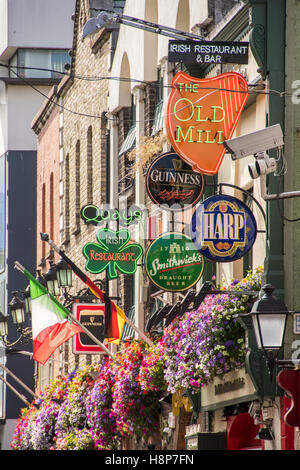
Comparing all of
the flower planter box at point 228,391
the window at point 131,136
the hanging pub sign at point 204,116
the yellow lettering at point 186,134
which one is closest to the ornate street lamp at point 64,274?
the window at point 131,136

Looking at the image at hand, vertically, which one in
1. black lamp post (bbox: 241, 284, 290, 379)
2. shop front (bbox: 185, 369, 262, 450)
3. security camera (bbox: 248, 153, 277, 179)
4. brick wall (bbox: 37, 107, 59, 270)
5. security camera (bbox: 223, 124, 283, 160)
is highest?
brick wall (bbox: 37, 107, 59, 270)

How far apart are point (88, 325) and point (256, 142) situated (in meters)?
11.0

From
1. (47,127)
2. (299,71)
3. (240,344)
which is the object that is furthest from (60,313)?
(47,127)

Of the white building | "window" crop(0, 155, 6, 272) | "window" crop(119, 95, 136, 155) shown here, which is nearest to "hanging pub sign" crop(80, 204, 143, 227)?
"window" crop(119, 95, 136, 155)

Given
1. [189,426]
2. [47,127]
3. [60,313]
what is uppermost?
[47,127]

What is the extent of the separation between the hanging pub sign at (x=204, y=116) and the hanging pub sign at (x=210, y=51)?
0.26 meters

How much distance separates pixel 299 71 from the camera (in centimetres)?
1888

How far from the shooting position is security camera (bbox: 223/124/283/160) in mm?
17922

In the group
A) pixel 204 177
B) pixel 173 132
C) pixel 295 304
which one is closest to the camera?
pixel 295 304

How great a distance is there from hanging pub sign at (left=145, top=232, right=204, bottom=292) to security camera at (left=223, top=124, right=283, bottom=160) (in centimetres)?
360

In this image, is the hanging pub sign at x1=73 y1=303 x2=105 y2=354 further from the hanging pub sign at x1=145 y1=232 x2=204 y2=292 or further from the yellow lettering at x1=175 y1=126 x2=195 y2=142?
the yellow lettering at x1=175 y1=126 x2=195 y2=142

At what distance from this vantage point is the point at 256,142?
1800 centimetres

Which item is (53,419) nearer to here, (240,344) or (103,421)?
(103,421)

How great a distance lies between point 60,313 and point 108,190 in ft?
19.5
